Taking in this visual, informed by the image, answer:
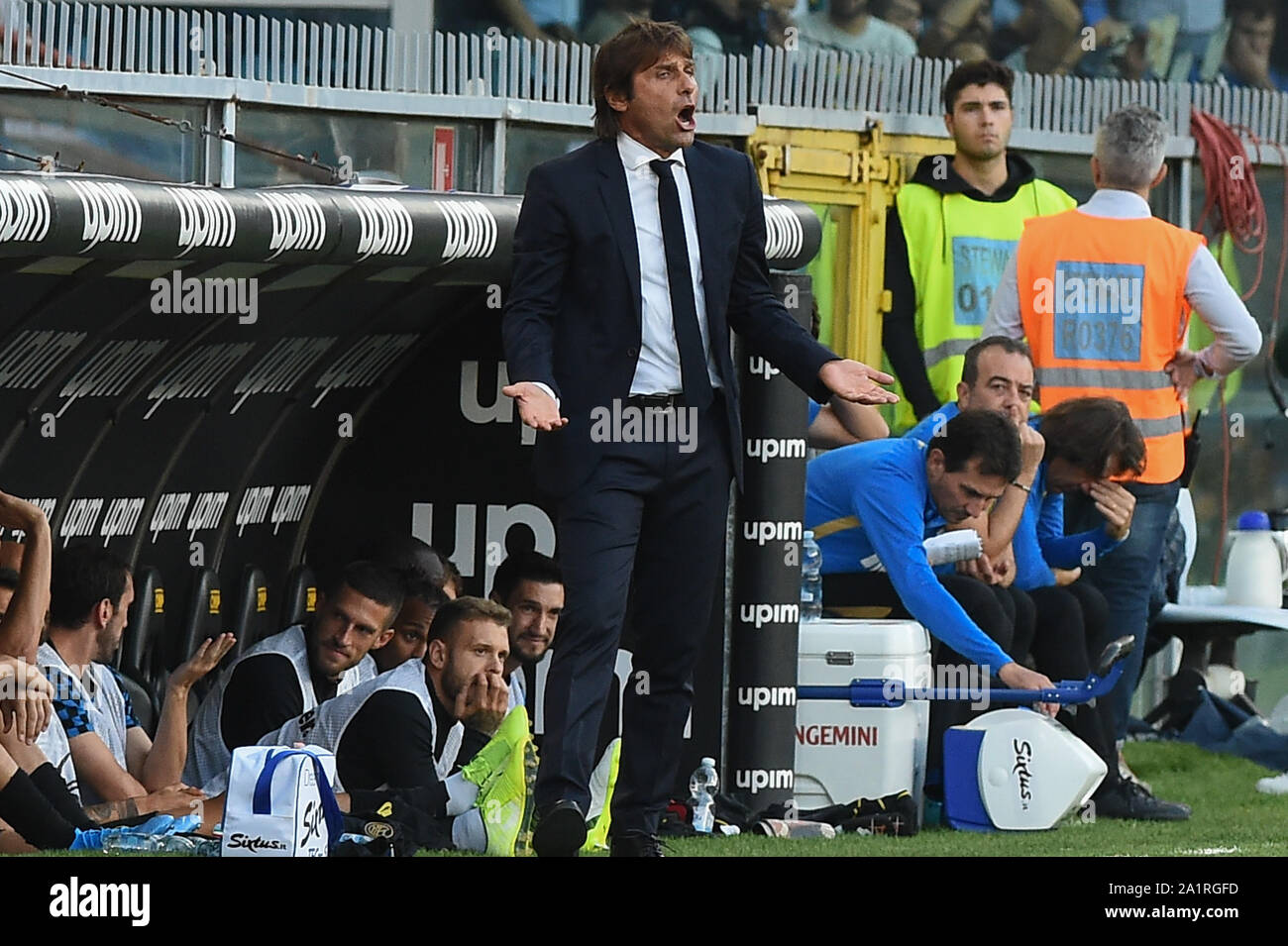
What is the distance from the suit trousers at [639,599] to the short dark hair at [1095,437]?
276 cm

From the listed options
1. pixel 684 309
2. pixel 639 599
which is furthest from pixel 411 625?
pixel 684 309

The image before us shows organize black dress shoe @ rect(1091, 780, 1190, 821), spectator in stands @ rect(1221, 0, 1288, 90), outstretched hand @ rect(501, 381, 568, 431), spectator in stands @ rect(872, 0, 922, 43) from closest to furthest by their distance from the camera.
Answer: outstretched hand @ rect(501, 381, 568, 431)
black dress shoe @ rect(1091, 780, 1190, 821)
spectator in stands @ rect(872, 0, 922, 43)
spectator in stands @ rect(1221, 0, 1288, 90)

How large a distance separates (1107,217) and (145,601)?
11.3ft

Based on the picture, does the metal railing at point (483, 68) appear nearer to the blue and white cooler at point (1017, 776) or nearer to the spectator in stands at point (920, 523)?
the spectator in stands at point (920, 523)

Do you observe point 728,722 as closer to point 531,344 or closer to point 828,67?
point 531,344

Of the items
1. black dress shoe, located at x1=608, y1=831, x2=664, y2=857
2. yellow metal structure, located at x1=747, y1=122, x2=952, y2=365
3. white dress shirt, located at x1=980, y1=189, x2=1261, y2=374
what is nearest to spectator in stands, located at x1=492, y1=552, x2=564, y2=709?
black dress shoe, located at x1=608, y1=831, x2=664, y2=857

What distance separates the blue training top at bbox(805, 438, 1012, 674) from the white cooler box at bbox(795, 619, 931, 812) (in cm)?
10

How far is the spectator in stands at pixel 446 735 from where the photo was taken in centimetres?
673

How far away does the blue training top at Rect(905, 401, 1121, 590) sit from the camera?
8.56 meters

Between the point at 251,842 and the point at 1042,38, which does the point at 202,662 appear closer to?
the point at 251,842

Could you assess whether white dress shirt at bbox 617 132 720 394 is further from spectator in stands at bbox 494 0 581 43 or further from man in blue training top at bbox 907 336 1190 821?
spectator in stands at bbox 494 0 581 43

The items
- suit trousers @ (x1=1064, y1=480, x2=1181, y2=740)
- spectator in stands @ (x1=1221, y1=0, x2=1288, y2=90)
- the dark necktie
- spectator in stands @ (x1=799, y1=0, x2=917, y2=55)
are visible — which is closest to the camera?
the dark necktie

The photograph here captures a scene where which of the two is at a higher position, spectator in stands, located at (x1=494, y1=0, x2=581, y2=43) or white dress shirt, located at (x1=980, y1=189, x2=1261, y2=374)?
spectator in stands, located at (x1=494, y1=0, x2=581, y2=43)

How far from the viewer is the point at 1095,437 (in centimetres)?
862
